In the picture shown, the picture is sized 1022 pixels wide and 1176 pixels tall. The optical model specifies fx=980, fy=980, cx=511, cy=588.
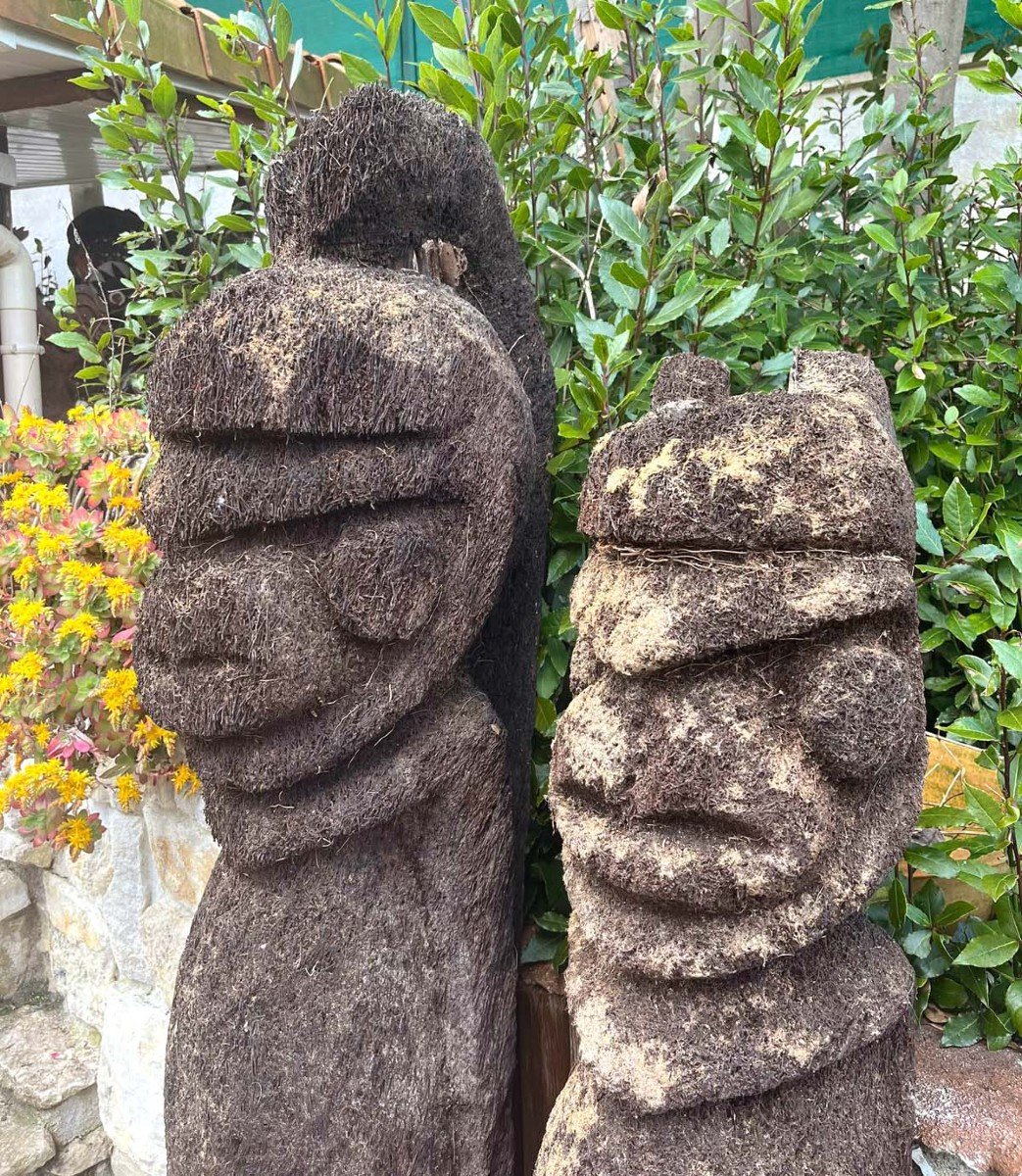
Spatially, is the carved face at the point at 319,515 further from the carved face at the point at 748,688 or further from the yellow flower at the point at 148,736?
the yellow flower at the point at 148,736

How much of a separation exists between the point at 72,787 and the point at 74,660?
0.20 metres

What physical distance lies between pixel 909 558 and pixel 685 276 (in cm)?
56

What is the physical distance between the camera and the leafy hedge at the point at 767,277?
1.32m

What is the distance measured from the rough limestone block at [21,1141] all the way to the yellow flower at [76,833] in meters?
0.88

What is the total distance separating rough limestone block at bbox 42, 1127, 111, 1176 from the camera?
2.02 m

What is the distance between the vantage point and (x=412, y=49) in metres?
3.28

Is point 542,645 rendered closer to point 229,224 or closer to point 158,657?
point 158,657

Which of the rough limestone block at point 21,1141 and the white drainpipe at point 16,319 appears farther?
the white drainpipe at point 16,319

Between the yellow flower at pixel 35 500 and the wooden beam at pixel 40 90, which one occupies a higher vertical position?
the wooden beam at pixel 40 90

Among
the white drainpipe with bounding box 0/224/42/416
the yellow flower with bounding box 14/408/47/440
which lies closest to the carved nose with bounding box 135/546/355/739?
the yellow flower with bounding box 14/408/47/440

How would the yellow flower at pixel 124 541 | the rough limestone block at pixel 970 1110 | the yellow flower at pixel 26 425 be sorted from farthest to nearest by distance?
the yellow flower at pixel 26 425
the yellow flower at pixel 124 541
the rough limestone block at pixel 970 1110

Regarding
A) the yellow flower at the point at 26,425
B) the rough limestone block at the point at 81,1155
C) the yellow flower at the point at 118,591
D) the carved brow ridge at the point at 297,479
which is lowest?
the rough limestone block at the point at 81,1155

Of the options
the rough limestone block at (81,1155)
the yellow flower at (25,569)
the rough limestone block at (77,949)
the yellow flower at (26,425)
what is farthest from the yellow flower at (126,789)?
the rough limestone block at (81,1155)

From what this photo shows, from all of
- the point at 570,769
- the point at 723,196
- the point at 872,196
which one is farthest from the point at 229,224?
the point at 570,769
